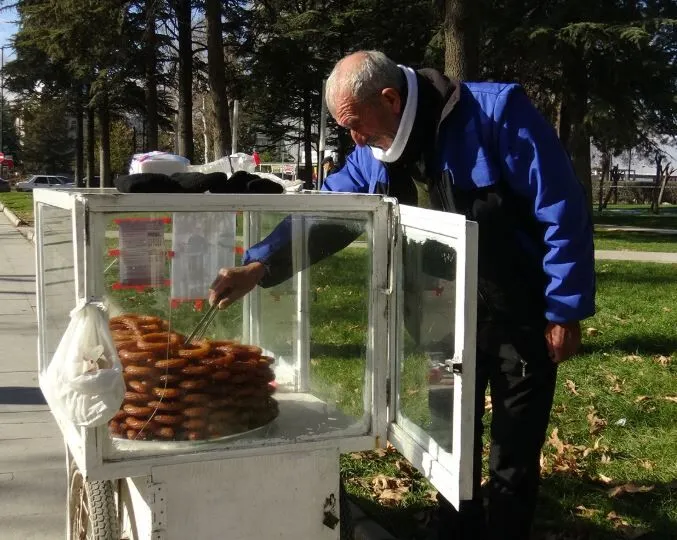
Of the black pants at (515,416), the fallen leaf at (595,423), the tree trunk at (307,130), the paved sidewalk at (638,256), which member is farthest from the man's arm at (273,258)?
the tree trunk at (307,130)

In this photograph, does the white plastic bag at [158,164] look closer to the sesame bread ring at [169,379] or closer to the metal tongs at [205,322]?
the metal tongs at [205,322]

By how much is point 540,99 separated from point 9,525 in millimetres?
22254

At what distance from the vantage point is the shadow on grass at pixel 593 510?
3230 millimetres

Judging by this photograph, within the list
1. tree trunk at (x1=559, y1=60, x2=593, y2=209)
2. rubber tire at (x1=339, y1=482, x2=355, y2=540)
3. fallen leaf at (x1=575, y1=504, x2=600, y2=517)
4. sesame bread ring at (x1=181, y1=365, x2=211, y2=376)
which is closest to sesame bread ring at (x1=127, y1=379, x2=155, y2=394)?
sesame bread ring at (x1=181, y1=365, x2=211, y2=376)

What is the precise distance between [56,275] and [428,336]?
1288mm

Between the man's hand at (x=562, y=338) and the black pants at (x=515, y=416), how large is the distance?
0.06 m

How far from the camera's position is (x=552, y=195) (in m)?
2.28

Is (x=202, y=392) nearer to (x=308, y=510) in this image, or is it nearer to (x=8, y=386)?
(x=308, y=510)

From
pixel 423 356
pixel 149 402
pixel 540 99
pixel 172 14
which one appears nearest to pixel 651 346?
pixel 423 356

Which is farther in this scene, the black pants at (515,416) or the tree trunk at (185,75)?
the tree trunk at (185,75)

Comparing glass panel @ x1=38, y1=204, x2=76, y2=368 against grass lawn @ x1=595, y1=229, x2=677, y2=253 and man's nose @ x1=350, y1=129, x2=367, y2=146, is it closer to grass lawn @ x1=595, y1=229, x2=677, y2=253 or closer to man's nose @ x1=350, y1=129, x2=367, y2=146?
man's nose @ x1=350, y1=129, x2=367, y2=146

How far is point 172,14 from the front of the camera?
19.5m

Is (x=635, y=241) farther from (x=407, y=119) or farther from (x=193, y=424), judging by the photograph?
(x=193, y=424)

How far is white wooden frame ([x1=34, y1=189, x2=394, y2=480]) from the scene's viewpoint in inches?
80.4
